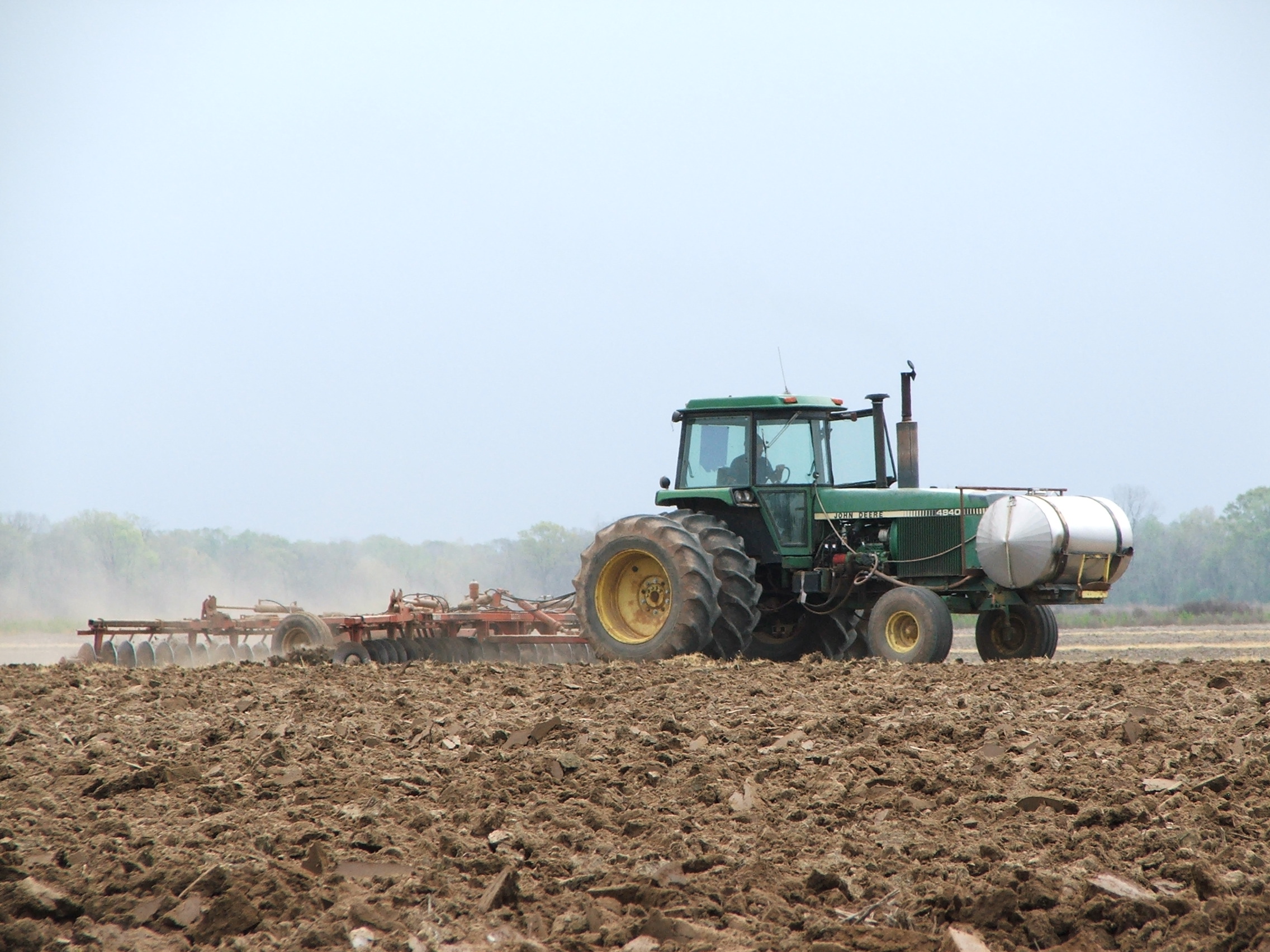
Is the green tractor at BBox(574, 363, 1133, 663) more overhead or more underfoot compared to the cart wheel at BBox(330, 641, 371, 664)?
more overhead

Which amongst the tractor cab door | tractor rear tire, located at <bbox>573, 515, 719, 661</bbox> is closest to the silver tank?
the tractor cab door

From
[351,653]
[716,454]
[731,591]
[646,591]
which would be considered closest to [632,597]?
[646,591]

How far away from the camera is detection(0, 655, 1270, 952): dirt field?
3.82 meters

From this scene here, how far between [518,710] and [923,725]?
86.7 inches

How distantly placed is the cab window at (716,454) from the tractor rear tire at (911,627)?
5.41 ft

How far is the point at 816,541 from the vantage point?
11203mm

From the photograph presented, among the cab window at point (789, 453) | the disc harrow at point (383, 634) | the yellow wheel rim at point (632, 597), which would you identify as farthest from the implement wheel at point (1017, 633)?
the disc harrow at point (383, 634)

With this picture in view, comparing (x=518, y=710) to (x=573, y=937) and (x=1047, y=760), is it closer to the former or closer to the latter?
(x=1047, y=760)

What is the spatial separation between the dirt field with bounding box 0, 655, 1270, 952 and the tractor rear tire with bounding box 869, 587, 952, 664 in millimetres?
2604

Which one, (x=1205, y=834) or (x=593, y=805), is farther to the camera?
(x=593, y=805)

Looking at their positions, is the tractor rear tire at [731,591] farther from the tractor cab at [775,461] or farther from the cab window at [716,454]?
the cab window at [716,454]

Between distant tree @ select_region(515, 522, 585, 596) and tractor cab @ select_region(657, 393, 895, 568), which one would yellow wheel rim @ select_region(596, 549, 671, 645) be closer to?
tractor cab @ select_region(657, 393, 895, 568)

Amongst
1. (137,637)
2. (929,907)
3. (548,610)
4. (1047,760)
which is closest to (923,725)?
(1047,760)

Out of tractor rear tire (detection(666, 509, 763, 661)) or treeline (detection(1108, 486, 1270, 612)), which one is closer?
tractor rear tire (detection(666, 509, 763, 661))
